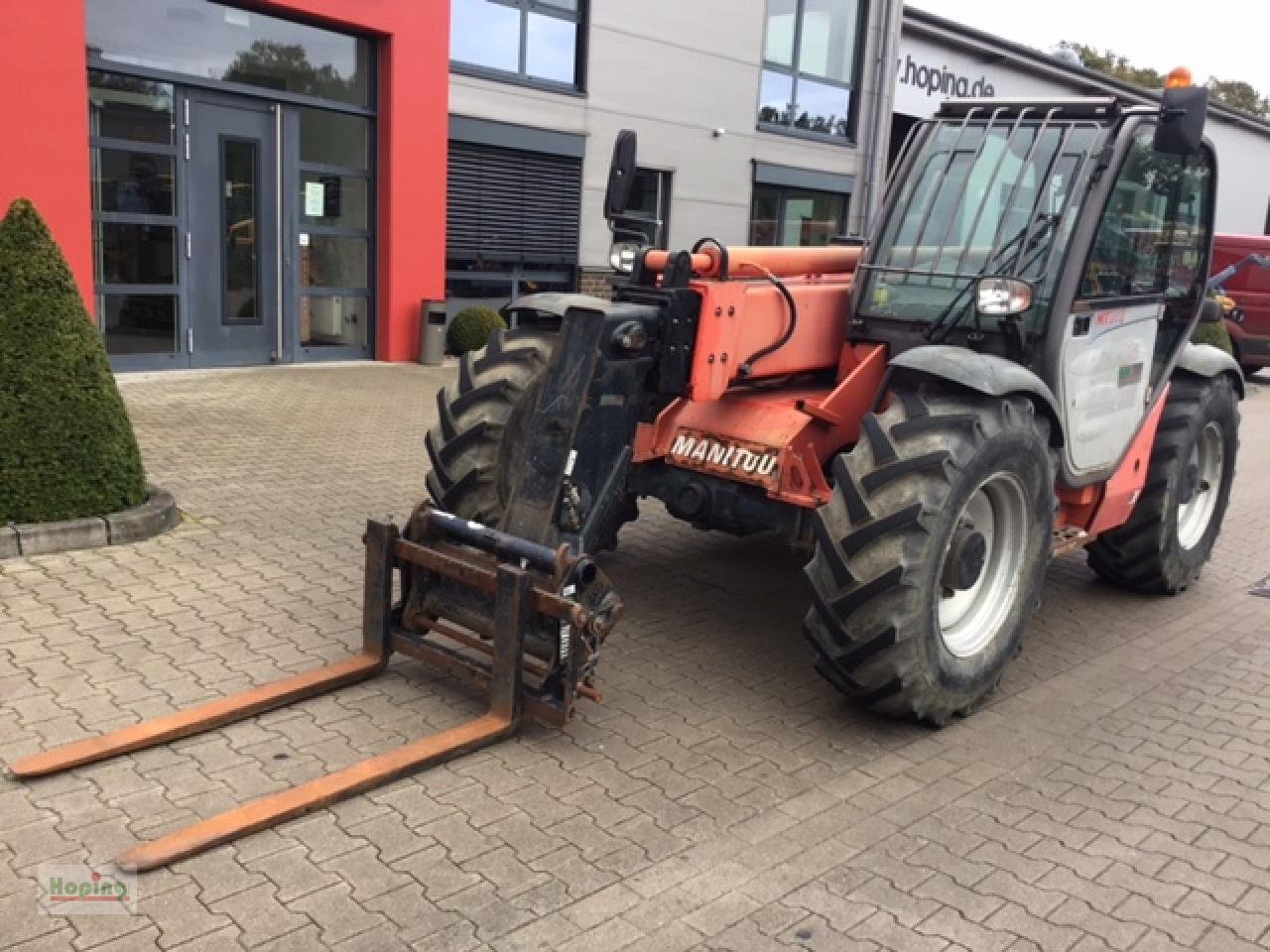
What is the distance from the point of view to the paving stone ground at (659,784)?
3.22 meters

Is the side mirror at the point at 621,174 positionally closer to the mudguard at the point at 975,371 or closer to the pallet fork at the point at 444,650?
the mudguard at the point at 975,371

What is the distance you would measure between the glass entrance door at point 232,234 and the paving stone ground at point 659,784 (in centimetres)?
578

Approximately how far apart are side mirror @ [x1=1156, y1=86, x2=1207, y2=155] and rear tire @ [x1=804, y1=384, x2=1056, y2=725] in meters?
1.28

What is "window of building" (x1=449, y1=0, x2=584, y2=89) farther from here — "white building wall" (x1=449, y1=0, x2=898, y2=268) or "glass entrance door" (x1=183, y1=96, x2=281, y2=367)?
"glass entrance door" (x1=183, y1=96, x2=281, y2=367)

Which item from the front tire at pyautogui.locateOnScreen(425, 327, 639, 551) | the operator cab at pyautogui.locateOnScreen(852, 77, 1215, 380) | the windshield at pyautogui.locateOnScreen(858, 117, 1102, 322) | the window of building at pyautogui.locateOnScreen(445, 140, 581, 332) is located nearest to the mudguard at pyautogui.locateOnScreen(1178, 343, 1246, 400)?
the operator cab at pyautogui.locateOnScreen(852, 77, 1215, 380)

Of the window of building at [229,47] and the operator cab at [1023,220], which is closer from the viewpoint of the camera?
the operator cab at [1023,220]

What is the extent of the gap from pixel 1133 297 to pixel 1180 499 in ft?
4.70

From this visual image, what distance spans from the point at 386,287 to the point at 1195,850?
1098 centimetres

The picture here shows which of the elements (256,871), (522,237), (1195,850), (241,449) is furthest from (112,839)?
(522,237)

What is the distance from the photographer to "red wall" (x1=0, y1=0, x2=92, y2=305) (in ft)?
31.9

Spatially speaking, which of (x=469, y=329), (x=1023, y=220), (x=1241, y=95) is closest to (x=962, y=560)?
(x=1023, y=220)

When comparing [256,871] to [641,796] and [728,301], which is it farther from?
[728,301]

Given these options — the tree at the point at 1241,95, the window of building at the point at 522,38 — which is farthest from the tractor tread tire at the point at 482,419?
the tree at the point at 1241,95

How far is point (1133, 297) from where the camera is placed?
562cm
